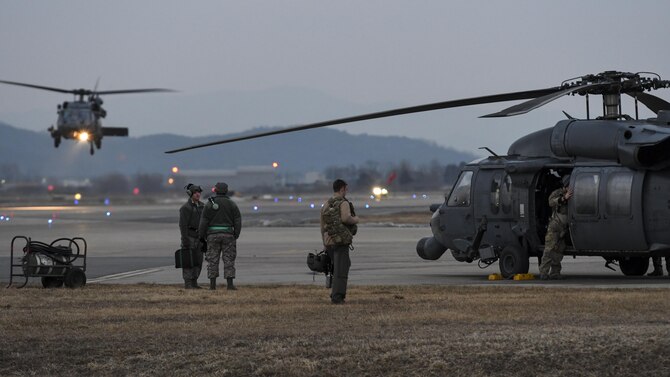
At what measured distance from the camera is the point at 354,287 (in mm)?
19328

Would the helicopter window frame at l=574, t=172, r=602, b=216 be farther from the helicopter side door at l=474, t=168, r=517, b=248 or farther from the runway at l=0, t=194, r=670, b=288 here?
the helicopter side door at l=474, t=168, r=517, b=248

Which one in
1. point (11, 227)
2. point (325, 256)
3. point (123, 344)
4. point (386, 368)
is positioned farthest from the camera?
point (11, 227)

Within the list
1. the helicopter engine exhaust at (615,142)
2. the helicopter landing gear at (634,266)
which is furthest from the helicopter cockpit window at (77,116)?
the helicopter engine exhaust at (615,142)

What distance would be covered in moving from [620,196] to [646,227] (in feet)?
2.26

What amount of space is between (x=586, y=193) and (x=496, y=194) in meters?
2.04

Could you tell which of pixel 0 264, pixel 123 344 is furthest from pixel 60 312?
pixel 0 264

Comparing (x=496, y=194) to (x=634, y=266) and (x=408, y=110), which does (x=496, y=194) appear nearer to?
(x=634, y=266)

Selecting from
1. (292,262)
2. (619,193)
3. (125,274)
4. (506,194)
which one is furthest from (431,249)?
(125,274)

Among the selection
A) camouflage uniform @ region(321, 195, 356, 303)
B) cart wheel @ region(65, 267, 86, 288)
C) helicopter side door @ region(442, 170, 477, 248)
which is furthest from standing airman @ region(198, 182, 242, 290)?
helicopter side door @ region(442, 170, 477, 248)

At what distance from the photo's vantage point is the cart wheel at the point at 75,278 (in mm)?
19641

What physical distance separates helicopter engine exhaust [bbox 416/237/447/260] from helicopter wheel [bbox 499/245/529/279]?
1.85 metres

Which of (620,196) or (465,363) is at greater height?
(620,196)

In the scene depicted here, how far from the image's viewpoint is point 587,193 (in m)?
20.6

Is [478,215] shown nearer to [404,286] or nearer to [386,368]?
[404,286]
